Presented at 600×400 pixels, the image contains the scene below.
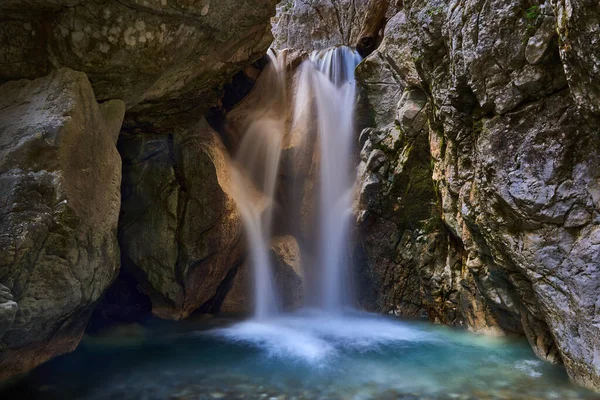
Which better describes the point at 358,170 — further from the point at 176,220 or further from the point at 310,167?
the point at 176,220

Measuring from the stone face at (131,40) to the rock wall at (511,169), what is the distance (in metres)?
4.17

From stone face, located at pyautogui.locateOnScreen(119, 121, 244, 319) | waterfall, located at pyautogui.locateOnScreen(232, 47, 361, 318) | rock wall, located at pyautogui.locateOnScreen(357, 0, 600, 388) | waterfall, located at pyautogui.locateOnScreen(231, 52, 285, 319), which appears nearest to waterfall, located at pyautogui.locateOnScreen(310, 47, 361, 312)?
waterfall, located at pyautogui.locateOnScreen(232, 47, 361, 318)

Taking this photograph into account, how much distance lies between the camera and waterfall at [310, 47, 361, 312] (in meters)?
12.3

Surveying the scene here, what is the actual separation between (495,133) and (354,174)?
653 centimetres

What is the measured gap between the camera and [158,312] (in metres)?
11.4

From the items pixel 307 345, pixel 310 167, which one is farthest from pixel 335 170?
pixel 307 345

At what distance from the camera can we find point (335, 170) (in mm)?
13195

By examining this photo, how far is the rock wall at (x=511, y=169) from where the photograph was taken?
205 inches

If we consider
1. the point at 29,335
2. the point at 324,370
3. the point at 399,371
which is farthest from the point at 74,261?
the point at 399,371

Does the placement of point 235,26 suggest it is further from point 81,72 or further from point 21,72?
point 21,72

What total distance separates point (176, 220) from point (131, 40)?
5057 millimetres

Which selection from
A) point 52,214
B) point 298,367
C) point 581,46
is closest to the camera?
point 581,46

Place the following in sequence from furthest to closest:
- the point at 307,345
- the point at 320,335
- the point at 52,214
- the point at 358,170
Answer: the point at 358,170
the point at 320,335
the point at 307,345
the point at 52,214

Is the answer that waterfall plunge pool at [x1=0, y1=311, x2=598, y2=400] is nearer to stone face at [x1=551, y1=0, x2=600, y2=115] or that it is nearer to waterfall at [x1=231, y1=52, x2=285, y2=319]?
waterfall at [x1=231, y1=52, x2=285, y2=319]
